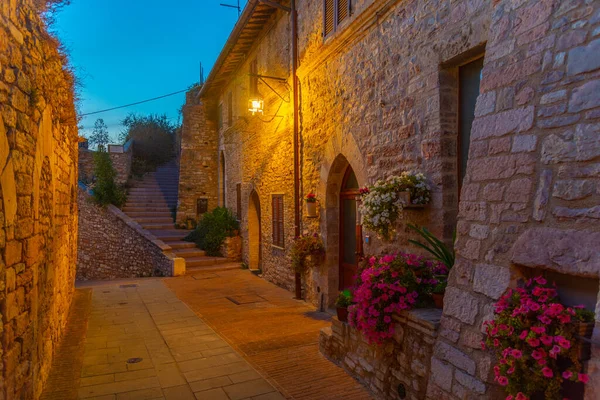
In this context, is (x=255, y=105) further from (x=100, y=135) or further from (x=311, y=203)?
(x=100, y=135)

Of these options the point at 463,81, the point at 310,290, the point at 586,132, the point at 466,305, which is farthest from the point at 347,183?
the point at 586,132

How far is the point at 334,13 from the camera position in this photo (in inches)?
273

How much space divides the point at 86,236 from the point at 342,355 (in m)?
12.2

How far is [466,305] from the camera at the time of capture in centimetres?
313

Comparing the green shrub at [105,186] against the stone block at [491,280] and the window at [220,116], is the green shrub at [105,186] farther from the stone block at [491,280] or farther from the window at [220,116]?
the stone block at [491,280]

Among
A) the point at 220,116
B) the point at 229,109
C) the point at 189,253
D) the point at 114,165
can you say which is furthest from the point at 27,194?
the point at 114,165

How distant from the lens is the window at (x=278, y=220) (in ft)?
31.9

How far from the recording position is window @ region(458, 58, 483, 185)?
4473mm

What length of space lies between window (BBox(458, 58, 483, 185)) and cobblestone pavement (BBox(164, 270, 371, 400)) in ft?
8.66

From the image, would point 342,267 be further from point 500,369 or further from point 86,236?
point 86,236

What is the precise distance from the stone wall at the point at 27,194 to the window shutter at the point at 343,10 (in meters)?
4.07

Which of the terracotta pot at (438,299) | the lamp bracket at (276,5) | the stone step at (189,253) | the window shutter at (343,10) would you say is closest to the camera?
the terracotta pot at (438,299)

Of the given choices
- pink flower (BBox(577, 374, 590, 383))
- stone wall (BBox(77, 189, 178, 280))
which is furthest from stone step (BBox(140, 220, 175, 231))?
pink flower (BBox(577, 374, 590, 383))

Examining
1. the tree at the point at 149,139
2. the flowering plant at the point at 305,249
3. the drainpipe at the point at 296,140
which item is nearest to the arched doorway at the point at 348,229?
the flowering plant at the point at 305,249
